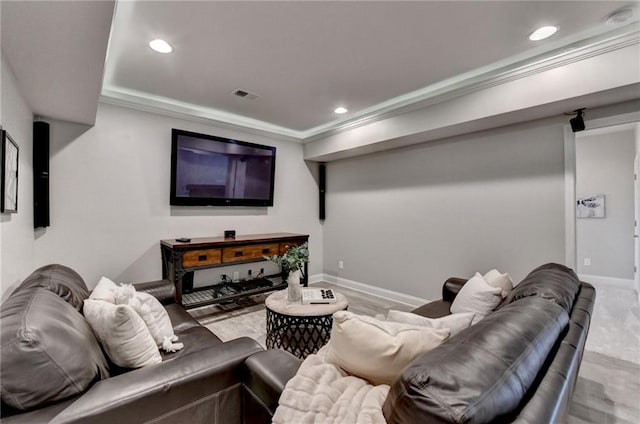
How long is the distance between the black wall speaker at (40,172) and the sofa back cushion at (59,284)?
1290mm

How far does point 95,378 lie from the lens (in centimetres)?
112

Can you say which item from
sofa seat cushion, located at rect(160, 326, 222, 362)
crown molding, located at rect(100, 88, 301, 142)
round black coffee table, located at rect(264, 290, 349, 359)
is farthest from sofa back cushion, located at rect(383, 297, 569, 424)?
crown molding, located at rect(100, 88, 301, 142)

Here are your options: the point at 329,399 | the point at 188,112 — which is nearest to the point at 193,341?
the point at 329,399

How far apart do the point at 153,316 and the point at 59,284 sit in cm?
48

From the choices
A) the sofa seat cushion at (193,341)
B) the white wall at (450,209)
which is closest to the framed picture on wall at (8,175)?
the sofa seat cushion at (193,341)

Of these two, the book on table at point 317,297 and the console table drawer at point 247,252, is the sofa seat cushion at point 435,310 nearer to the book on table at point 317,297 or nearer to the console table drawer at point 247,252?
the book on table at point 317,297

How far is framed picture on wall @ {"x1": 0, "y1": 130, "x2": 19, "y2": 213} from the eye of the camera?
164 cm

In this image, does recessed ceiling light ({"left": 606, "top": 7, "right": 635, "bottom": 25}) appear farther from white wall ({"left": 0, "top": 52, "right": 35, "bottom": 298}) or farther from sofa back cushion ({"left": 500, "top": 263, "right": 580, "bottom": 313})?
white wall ({"left": 0, "top": 52, "right": 35, "bottom": 298})

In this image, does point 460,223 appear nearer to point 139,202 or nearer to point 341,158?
point 341,158

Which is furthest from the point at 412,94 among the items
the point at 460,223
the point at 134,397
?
the point at 134,397

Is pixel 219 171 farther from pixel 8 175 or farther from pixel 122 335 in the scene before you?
pixel 122 335

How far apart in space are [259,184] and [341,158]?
4.53 ft

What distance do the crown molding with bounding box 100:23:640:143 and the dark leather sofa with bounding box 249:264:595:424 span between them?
2.17 metres

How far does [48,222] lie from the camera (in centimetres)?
276
